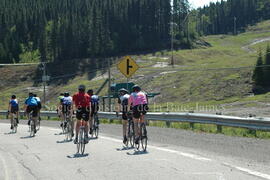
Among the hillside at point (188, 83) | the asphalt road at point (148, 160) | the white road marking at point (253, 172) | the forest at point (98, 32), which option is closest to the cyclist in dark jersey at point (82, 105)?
the asphalt road at point (148, 160)

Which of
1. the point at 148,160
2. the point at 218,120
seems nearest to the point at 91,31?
the point at 218,120

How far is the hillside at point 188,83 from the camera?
167 ft

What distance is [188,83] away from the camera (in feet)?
220

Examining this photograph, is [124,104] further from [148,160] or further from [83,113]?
[148,160]

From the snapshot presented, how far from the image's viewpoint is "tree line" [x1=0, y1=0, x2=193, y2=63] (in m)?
120

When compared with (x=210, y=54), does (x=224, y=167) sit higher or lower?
lower

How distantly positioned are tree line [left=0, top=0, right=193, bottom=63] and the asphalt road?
332ft

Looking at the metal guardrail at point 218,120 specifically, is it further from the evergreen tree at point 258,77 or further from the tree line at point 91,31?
the tree line at point 91,31

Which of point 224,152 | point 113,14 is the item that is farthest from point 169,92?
point 113,14

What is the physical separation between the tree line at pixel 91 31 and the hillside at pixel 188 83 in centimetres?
1410

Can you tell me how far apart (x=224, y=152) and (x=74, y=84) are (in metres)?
77.3

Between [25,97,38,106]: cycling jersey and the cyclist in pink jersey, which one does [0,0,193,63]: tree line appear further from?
the cyclist in pink jersey

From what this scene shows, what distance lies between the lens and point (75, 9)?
503 ft

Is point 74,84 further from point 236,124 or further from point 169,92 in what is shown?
point 236,124
